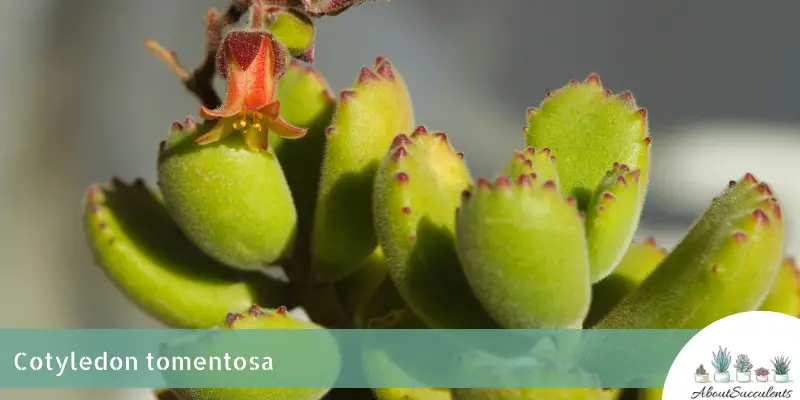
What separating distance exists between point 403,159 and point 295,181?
19cm

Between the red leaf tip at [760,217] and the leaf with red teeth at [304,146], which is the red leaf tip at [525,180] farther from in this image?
the leaf with red teeth at [304,146]

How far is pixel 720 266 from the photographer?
45cm

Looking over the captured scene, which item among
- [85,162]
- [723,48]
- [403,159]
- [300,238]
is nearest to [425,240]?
[403,159]

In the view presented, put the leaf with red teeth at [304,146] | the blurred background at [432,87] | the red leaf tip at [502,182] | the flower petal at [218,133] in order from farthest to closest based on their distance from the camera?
the blurred background at [432,87] → the leaf with red teeth at [304,146] → the flower petal at [218,133] → the red leaf tip at [502,182]

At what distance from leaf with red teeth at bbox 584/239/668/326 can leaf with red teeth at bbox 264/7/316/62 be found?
11.0 inches

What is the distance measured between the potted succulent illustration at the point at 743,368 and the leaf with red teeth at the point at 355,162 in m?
0.26

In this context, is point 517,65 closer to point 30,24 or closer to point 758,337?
point 30,24

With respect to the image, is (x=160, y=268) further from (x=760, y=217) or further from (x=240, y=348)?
(x=760, y=217)

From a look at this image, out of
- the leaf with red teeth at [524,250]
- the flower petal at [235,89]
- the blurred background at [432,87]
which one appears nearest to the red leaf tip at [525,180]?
the leaf with red teeth at [524,250]

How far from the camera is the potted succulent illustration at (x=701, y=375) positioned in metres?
0.51

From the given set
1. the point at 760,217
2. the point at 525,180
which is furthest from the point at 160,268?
the point at 760,217

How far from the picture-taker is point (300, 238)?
0.64m

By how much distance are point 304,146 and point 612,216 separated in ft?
0.85

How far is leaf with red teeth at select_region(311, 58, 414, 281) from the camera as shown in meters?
0.56
